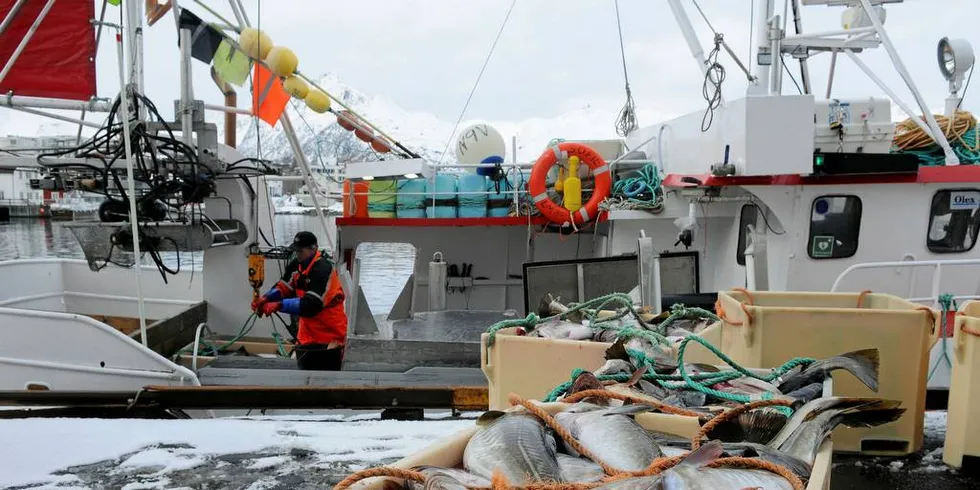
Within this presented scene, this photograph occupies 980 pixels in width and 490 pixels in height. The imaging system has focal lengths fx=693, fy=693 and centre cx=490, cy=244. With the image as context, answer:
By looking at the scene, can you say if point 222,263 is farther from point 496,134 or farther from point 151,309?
point 496,134

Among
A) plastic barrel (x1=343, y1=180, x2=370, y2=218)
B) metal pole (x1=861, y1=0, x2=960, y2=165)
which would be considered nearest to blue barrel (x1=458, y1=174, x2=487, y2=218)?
plastic barrel (x1=343, y1=180, x2=370, y2=218)

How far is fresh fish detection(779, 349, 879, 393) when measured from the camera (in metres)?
2.52

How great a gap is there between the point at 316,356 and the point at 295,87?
2.97m

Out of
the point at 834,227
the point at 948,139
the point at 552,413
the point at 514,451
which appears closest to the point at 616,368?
the point at 552,413

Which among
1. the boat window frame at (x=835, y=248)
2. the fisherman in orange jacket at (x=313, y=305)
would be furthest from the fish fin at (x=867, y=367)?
the fisherman in orange jacket at (x=313, y=305)

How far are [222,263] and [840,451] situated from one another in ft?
23.6

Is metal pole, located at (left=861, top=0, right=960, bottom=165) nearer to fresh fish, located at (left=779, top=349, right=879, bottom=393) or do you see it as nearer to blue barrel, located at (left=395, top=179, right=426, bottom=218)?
fresh fish, located at (left=779, top=349, right=879, bottom=393)

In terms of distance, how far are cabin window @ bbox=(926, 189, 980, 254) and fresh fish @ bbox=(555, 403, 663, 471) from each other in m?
6.24

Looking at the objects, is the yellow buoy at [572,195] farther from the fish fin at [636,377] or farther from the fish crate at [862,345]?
the fish fin at [636,377]

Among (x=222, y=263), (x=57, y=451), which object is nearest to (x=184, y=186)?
(x=222, y=263)

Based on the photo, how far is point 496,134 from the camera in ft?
36.2

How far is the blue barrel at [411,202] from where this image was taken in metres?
9.63

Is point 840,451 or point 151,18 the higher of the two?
point 151,18

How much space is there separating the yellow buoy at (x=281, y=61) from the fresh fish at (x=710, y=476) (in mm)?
6517
